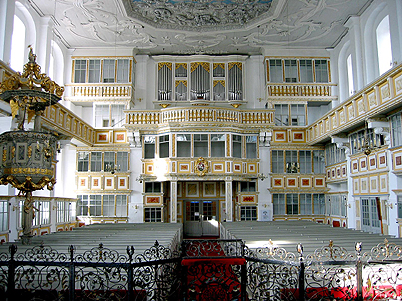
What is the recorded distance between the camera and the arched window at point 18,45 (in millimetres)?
18703

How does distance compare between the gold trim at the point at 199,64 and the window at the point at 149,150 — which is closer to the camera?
the window at the point at 149,150

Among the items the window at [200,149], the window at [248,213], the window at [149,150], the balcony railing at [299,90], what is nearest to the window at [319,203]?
the window at [248,213]

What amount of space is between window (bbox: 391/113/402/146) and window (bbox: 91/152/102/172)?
1735 cm

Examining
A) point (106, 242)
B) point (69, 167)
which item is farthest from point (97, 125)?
point (106, 242)

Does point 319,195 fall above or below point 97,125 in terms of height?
below

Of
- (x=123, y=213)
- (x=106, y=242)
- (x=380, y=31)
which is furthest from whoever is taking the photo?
(x=123, y=213)

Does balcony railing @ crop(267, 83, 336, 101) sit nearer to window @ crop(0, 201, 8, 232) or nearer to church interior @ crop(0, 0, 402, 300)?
church interior @ crop(0, 0, 402, 300)

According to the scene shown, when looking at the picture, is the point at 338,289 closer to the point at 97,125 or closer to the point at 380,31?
the point at 380,31

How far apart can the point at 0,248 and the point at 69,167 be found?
1490 centimetres

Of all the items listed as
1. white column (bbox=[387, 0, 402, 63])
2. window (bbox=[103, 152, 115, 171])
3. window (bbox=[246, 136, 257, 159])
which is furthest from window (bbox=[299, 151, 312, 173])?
→ window (bbox=[103, 152, 115, 171])

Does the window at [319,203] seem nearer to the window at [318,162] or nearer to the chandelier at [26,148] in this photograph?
the window at [318,162]

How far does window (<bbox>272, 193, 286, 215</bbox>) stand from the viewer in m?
24.3

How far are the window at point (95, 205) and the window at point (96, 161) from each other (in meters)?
1.85

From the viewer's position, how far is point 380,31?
20062 mm
